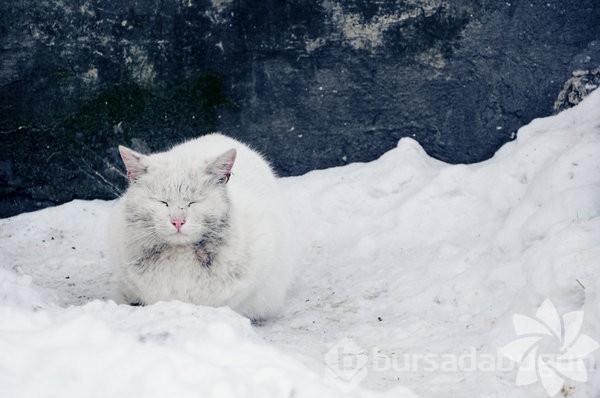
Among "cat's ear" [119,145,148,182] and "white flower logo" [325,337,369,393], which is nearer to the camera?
"white flower logo" [325,337,369,393]

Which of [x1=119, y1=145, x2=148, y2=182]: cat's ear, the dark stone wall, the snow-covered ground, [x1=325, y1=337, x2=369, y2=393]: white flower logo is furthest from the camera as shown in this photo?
the dark stone wall

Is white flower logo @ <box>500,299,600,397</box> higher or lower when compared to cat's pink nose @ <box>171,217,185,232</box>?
lower

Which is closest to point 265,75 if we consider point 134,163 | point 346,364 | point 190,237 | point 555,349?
point 134,163

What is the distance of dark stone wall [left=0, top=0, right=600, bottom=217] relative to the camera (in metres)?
6.33

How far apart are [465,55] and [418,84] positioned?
43cm

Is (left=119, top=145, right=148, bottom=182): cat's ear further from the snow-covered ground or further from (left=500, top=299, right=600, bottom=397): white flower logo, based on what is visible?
(left=500, top=299, right=600, bottom=397): white flower logo

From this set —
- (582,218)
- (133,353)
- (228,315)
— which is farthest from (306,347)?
(582,218)

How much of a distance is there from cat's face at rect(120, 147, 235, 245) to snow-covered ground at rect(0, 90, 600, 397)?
47 cm

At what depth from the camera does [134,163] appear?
4.63 metres

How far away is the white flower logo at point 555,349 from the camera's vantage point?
148 inches

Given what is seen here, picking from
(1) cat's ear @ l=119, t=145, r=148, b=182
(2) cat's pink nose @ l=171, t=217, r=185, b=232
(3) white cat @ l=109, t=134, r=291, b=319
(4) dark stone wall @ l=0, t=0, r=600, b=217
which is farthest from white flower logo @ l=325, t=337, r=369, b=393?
(4) dark stone wall @ l=0, t=0, r=600, b=217

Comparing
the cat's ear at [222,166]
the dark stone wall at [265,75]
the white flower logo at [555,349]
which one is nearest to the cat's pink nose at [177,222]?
the cat's ear at [222,166]

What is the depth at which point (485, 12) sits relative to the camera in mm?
6352

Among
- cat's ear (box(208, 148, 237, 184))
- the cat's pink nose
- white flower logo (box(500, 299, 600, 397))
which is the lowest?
white flower logo (box(500, 299, 600, 397))
